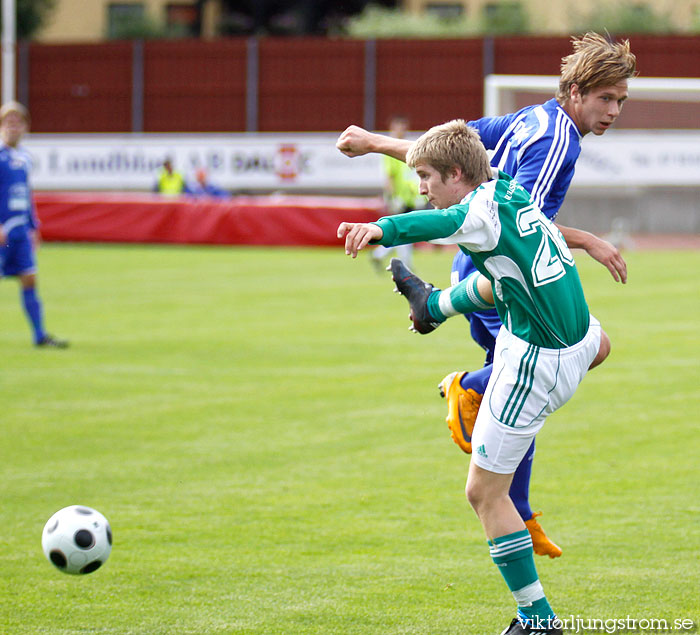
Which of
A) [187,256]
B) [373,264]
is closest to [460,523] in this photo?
[373,264]

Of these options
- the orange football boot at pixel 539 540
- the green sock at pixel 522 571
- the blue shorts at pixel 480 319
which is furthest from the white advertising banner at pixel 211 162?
the green sock at pixel 522 571

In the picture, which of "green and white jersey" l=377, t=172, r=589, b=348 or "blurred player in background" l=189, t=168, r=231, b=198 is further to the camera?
"blurred player in background" l=189, t=168, r=231, b=198

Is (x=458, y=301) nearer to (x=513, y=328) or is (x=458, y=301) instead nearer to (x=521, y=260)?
(x=513, y=328)

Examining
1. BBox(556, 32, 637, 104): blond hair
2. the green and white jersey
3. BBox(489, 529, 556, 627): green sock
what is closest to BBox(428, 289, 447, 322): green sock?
the green and white jersey

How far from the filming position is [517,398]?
4.25 meters

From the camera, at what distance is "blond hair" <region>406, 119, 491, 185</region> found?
4148 millimetres

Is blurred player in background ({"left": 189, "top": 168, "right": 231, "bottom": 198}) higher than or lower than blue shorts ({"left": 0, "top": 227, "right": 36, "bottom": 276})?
lower

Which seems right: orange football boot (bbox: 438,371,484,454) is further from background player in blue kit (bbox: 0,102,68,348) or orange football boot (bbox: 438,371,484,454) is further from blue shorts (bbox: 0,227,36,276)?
blue shorts (bbox: 0,227,36,276)

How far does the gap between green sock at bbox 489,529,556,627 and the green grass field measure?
34 cm

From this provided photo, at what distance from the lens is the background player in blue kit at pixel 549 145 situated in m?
4.85

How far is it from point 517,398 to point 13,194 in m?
8.84

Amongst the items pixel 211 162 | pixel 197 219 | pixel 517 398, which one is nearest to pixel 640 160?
pixel 197 219

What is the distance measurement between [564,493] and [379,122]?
80.1 ft

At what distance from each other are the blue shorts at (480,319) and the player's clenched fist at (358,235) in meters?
1.33
